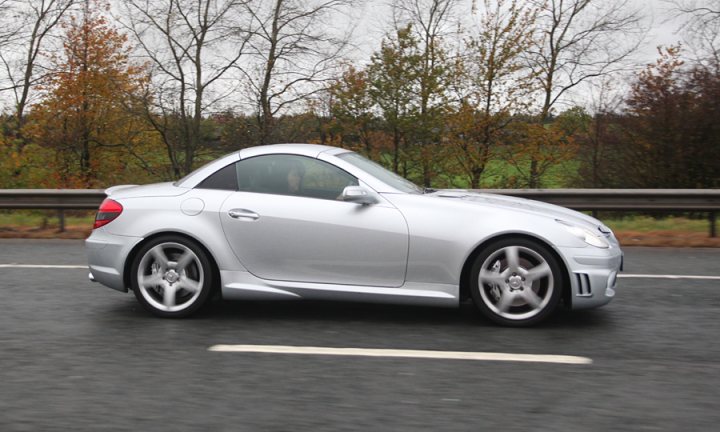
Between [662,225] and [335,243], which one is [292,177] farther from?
[662,225]

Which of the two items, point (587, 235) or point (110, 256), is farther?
point (110, 256)

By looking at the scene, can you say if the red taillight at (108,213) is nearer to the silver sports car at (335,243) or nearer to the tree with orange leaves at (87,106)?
the silver sports car at (335,243)

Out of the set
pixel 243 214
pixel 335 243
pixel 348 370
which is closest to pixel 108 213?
pixel 243 214

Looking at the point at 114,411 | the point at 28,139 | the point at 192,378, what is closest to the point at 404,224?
the point at 192,378

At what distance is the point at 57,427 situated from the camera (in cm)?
341

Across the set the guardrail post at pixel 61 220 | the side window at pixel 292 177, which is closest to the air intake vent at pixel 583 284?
the side window at pixel 292 177

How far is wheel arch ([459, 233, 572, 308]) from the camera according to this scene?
5258 mm

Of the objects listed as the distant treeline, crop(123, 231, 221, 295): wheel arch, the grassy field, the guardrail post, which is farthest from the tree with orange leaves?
crop(123, 231, 221, 295): wheel arch

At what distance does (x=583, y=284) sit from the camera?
520 cm

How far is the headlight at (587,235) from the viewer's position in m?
5.27

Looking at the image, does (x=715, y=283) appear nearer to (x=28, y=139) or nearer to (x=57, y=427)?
(x=57, y=427)

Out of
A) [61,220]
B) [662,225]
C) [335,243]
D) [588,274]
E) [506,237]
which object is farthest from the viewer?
[662,225]

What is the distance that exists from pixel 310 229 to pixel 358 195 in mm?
452

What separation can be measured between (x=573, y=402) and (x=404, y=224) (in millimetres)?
2010
